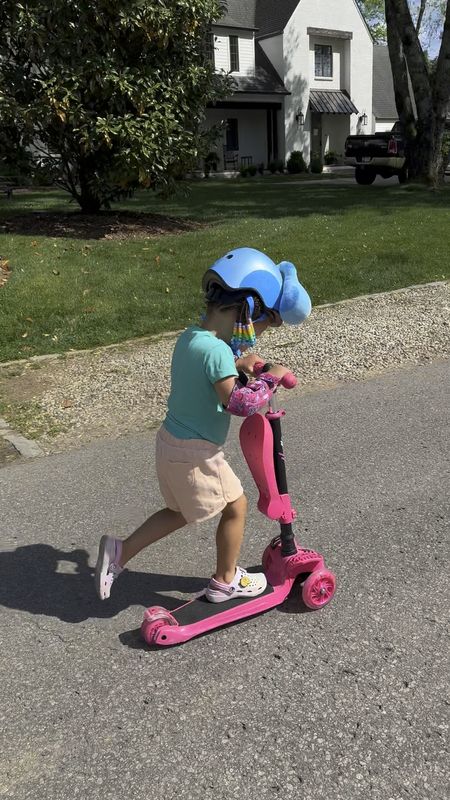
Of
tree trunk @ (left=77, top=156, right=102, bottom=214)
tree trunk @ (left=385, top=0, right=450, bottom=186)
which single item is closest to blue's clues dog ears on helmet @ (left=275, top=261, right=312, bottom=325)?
tree trunk @ (left=77, top=156, right=102, bottom=214)

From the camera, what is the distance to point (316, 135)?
37500 millimetres

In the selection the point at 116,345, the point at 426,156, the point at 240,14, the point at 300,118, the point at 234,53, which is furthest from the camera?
the point at 300,118

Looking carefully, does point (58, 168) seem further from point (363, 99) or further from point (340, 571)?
point (363, 99)

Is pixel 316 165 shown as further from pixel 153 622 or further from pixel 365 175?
pixel 153 622

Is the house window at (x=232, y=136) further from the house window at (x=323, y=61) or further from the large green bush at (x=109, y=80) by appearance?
the large green bush at (x=109, y=80)

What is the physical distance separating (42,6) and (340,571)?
1064 centimetres

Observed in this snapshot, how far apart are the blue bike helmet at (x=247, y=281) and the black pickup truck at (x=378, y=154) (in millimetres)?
22028

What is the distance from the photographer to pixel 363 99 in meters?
37.6

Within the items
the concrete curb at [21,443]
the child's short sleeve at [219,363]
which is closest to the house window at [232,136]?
the concrete curb at [21,443]

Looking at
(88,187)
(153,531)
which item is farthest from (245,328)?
(88,187)

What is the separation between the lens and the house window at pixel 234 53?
108ft

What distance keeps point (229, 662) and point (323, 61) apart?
3849cm

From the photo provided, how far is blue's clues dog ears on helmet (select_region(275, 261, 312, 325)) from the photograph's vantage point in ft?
8.67

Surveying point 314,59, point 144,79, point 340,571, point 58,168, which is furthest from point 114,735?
point 314,59
